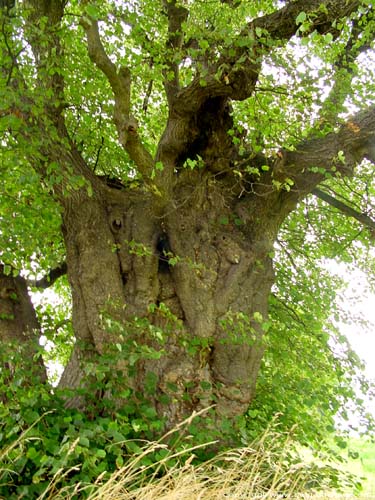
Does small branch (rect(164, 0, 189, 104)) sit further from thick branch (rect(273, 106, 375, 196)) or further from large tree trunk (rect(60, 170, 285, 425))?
thick branch (rect(273, 106, 375, 196))

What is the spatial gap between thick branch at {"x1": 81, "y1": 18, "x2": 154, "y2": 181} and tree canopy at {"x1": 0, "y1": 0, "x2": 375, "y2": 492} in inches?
0.6

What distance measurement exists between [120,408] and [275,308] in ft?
10.3

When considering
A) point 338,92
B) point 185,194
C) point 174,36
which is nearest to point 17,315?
point 185,194

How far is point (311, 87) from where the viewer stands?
19.2 ft

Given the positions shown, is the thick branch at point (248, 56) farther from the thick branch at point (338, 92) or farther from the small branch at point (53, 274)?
the small branch at point (53, 274)

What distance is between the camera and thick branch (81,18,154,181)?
15.5 ft

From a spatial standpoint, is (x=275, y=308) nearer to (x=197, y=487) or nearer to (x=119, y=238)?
(x=119, y=238)

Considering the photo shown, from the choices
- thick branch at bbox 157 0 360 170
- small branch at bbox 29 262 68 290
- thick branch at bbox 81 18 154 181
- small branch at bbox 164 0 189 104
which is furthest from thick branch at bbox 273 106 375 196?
small branch at bbox 29 262 68 290

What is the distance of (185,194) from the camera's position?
622 cm

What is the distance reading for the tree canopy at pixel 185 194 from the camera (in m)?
5.09

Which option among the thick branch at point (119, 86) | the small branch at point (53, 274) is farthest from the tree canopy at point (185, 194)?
the small branch at point (53, 274)

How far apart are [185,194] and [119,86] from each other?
1.74 m

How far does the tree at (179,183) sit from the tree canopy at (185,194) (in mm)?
21

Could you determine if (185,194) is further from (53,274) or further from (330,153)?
(53,274)
